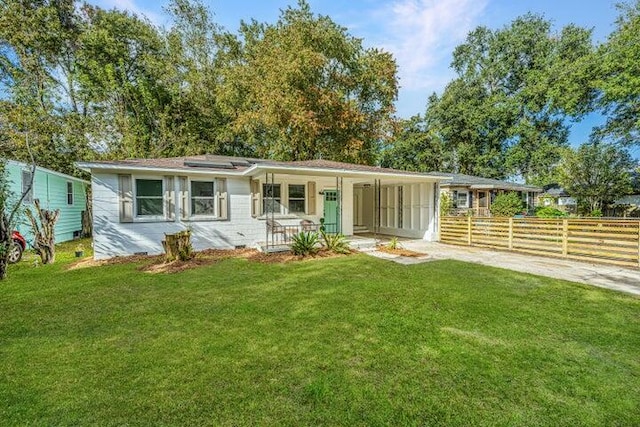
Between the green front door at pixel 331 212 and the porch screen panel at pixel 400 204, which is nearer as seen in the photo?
the green front door at pixel 331 212

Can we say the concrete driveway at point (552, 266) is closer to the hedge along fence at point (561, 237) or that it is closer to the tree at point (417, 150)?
the hedge along fence at point (561, 237)

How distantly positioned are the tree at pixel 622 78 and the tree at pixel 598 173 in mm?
2504

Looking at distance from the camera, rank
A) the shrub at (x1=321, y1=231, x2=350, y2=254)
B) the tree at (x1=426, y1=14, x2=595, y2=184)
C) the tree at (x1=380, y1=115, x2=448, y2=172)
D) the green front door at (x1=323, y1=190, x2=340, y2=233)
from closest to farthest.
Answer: the shrub at (x1=321, y1=231, x2=350, y2=254)
the green front door at (x1=323, y1=190, x2=340, y2=233)
the tree at (x1=426, y1=14, x2=595, y2=184)
the tree at (x1=380, y1=115, x2=448, y2=172)

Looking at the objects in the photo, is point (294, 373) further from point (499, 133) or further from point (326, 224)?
point (499, 133)

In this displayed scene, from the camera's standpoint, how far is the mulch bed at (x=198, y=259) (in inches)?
293

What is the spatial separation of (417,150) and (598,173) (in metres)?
14.6

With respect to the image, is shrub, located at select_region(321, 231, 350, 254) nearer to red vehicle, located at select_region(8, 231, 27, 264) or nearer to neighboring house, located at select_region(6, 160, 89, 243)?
red vehicle, located at select_region(8, 231, 27, 264)

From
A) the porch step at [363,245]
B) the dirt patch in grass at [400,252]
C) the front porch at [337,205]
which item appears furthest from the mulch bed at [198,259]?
the dirt patch in grass at [400,252]

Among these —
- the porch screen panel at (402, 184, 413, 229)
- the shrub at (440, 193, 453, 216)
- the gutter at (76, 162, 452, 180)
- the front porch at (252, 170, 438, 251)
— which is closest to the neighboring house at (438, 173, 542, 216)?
the shrub at (440, 193, 453, 216)

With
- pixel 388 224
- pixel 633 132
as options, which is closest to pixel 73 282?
pixel 388 224

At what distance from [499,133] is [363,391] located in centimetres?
3311

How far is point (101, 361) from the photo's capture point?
303 cm

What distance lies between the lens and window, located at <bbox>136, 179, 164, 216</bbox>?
9.12 metres

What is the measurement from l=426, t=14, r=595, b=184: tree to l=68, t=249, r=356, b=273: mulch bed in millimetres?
26745
